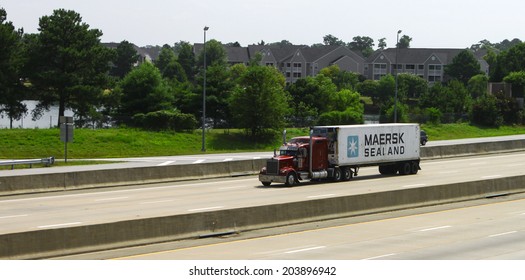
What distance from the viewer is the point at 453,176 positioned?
158 feet

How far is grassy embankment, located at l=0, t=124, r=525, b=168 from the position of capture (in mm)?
64312

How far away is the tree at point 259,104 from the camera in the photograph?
252 feet

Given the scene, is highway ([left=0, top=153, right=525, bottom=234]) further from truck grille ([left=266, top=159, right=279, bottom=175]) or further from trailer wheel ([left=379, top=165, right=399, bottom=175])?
truck grille ([left=266, top=159, right=279, bottom=175])

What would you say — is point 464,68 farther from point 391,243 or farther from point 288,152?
point 391,243

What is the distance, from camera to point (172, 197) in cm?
3734

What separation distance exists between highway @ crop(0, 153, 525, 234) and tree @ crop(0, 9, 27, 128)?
34.7 m

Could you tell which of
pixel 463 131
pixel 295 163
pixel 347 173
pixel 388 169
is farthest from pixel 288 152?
pixel 463 131

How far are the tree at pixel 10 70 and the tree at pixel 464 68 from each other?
104776mm

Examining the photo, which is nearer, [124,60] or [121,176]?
[121,176]

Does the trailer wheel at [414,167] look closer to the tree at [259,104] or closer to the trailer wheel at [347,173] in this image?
the trailer wheel at [347,173]

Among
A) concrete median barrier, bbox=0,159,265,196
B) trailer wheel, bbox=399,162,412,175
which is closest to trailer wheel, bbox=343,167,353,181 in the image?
trailer wheel, bbox=399,162,412,175

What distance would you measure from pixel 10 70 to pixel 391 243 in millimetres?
56052

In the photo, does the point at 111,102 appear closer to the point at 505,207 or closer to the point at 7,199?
the point at 7,199

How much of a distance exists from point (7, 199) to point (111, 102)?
1782 inches
